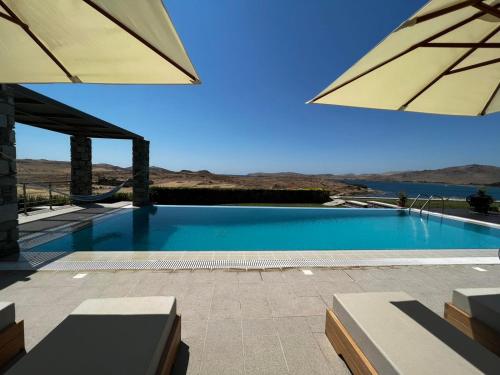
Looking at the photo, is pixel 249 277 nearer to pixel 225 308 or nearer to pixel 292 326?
pixel 225 308

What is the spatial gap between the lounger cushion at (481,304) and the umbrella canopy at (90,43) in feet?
10.3

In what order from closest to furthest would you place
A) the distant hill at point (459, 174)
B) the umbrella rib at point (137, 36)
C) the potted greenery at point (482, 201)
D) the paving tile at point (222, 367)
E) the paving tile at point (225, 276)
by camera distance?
the umbrella rib at point (137, 36) → the paving tile at point (222, 367) → the paving tile at point (225, 276) → the potted greenery at point (482, 201) → the distant hill at point (459, 174)

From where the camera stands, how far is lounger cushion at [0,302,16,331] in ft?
6.12

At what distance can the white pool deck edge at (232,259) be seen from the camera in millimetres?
4004

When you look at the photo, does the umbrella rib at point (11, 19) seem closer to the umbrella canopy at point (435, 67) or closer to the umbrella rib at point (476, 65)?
the umbrella canopy at point (435, 67)

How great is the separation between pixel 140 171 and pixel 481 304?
12.1m

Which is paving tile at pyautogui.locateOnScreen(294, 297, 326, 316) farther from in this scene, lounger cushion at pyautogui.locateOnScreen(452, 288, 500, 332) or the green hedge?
the green hedge

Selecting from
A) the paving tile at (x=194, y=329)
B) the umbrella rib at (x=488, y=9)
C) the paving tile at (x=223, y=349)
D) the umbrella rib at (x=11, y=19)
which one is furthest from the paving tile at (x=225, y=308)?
the umbrella rib at (x=488, y=9)

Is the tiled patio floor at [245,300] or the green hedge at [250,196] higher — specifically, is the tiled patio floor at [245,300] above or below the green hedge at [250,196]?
below

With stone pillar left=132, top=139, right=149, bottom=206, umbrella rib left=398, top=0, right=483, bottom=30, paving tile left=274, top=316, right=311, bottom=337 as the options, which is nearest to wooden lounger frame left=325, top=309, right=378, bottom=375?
paving tile left=274, top=316, right=311, bottom=337

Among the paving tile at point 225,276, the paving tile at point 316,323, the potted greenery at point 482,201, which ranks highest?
the potted greenery at point 482,201

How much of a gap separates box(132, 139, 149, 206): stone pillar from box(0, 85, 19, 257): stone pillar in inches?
279

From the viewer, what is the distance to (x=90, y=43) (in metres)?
2.07

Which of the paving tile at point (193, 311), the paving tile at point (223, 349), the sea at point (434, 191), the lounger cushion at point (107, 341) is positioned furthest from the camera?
the sea at point (434, 191)
